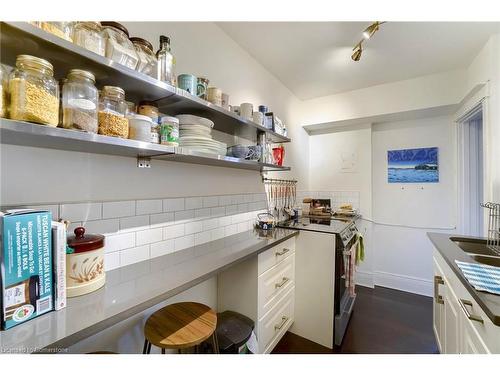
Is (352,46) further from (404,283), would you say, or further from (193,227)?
(404,283)

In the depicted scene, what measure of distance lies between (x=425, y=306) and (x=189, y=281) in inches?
110

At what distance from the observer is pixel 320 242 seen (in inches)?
69.1

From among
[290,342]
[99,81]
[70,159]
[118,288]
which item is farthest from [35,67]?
[290,342]

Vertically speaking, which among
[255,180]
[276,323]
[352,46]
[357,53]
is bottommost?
[276,323]

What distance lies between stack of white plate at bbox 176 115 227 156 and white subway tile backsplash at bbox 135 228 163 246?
0.50 m

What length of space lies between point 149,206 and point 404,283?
317cm

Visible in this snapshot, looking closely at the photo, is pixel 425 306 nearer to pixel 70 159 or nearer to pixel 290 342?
pixel 290 342

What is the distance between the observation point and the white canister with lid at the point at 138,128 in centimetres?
89

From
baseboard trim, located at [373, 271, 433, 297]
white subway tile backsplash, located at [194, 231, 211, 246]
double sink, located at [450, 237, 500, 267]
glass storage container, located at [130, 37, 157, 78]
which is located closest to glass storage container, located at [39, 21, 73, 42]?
→ glass storage container, located at [130, 37, 157, 78]

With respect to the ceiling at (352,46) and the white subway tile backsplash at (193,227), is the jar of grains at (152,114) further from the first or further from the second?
the ceiling at (352,46)

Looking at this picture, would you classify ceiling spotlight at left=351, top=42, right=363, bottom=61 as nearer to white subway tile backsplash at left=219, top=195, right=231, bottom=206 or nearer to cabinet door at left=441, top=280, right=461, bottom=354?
white subway tile backsplash at left=219, top=195, right=231, bottom=206

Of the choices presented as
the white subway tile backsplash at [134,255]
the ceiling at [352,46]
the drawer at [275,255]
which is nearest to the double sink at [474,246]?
the drawer at [275,255]

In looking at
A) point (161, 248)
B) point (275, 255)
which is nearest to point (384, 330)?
point (275, 255)

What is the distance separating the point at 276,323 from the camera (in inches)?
63.1
